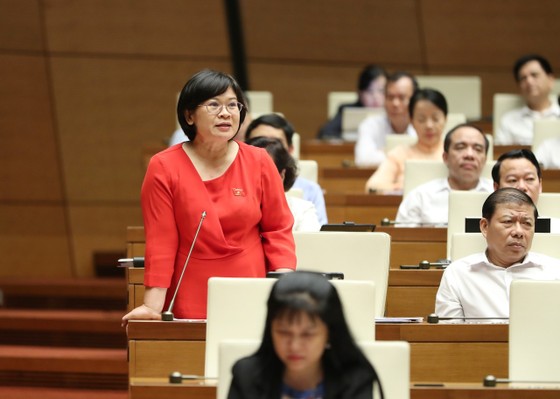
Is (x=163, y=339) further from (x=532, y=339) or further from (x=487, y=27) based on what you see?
(x=487, y=27)

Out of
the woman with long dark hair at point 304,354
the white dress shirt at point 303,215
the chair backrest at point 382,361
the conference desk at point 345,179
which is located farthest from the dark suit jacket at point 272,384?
the conference desk at point 345,179

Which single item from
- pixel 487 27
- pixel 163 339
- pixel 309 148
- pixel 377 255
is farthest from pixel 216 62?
pixel 163 339

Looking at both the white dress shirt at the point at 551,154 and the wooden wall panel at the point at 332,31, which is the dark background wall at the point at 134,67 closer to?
the wooden wall panel at the point at 332,31

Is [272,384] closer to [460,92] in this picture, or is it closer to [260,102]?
[260,102]

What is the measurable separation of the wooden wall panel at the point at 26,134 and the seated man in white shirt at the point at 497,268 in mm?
3436

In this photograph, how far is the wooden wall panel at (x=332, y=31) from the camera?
7055 millimetres

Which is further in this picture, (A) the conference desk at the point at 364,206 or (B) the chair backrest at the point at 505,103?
(B) the chair backrest at the point at 505,103

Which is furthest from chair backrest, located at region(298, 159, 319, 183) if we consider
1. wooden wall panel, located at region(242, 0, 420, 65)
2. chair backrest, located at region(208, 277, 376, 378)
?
wooden wall panel, located at region(242, 0, 420, 65)

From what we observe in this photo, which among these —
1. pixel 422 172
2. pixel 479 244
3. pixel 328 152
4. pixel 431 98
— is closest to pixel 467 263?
pixel 479 244

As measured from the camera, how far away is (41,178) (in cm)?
646

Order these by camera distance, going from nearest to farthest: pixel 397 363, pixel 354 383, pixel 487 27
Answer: pixel 354 383 < pixel 397 363 < pixel 487 27

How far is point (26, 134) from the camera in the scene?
6.38 m

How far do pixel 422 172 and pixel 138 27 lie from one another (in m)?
2.43

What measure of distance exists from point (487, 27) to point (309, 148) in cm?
170
